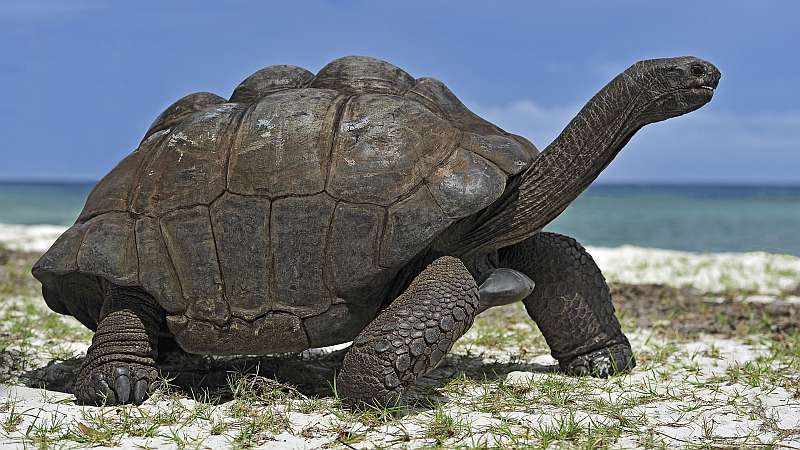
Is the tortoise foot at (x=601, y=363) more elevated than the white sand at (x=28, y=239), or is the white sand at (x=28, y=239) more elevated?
the white sand at (x=28, y=239)

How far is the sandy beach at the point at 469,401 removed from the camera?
Result: 381cm

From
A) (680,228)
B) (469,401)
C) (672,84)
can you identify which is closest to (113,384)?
(469,401)

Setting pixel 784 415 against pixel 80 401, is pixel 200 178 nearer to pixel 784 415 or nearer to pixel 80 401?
pixel 80 401

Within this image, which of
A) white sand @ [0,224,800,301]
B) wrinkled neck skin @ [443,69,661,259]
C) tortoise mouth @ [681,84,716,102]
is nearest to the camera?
tortoise mouth @ [681,84,716,102]

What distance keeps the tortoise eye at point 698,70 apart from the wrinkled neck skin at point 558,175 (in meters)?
0.33

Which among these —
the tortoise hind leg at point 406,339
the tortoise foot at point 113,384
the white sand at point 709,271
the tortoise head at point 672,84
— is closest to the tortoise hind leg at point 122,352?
the tortoise foot at point 113,384

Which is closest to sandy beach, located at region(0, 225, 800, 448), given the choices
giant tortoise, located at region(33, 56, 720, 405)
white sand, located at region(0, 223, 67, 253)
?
giant tortoise, located at region(33, 56, 720, 405)

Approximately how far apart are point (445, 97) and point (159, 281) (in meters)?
2.08

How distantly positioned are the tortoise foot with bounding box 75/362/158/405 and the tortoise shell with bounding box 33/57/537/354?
1.06ft

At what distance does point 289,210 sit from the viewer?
450 centimetres

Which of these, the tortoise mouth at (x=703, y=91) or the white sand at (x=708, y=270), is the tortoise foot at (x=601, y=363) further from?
the white sand at (x=708, y=270)

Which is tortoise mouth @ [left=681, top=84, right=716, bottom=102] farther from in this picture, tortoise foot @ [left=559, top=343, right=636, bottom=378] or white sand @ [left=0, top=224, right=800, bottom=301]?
white sand @ [left=0, top=224, right=800, bottom=301]

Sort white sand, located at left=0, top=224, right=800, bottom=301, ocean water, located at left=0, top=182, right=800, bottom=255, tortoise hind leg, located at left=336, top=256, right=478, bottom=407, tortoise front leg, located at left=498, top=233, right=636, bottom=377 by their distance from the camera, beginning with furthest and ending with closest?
ocean water, located at left=0, top=182, right=800, bottom=255 → white sand, located at left=0, top=224, right=800, bottom=301 → tortoise front leg, located at left=498, top=233, right=636, bottom=377 → tortoise hind leg, located at left=336, top=256, right=478, bottom=407

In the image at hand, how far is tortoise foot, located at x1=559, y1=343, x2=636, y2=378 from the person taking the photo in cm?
538
